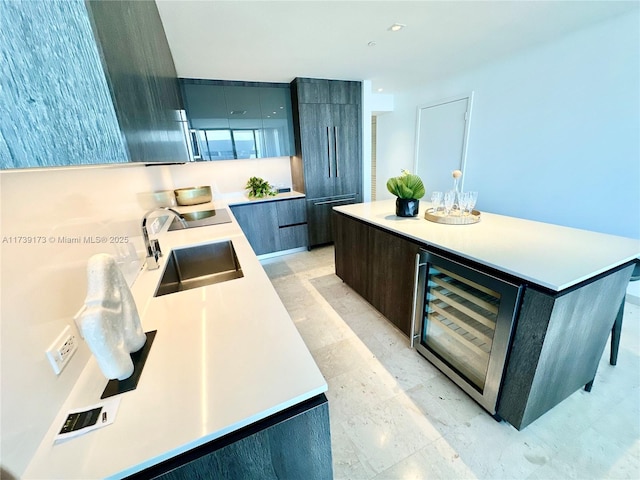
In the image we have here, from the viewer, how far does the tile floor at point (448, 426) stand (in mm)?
1223

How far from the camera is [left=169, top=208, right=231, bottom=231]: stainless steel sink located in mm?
2314

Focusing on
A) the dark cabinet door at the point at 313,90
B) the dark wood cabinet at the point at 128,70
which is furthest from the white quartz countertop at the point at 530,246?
the dark cabinet door at the point at 313,90

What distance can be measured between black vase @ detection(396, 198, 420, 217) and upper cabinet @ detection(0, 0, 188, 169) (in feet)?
6.01

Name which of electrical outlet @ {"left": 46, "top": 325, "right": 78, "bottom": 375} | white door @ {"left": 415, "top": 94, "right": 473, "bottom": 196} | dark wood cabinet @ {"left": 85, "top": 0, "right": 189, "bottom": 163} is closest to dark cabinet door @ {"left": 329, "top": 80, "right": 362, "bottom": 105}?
white door @ {"left": 415, "top": 94, "right": 473, "bottom": 196}

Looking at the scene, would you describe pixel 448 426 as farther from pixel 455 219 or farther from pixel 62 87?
pixel 62 87

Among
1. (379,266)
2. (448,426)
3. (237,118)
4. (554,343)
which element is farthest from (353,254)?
(237,118)

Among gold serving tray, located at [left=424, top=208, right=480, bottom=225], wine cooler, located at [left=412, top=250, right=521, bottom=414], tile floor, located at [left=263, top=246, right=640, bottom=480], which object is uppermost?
gold serving tray, located at [left=424, top=208, right=480, bottom=225]

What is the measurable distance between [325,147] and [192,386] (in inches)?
137

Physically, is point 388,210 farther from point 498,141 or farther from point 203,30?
point 203,30

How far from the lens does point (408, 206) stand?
80.9 inches

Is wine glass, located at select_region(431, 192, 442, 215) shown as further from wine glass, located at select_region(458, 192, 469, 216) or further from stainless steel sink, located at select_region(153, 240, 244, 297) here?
stainless steel sink, located at select_region(153, 240, 244, 297)

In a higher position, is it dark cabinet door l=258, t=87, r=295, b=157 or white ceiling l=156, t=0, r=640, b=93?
white ceiling l=156, t=0, r=640, b=93

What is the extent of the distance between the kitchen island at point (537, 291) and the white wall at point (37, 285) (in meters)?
1.63

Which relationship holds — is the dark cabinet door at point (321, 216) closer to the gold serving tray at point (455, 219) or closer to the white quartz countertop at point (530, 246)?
the white quartz countertop at point (530, 246)
